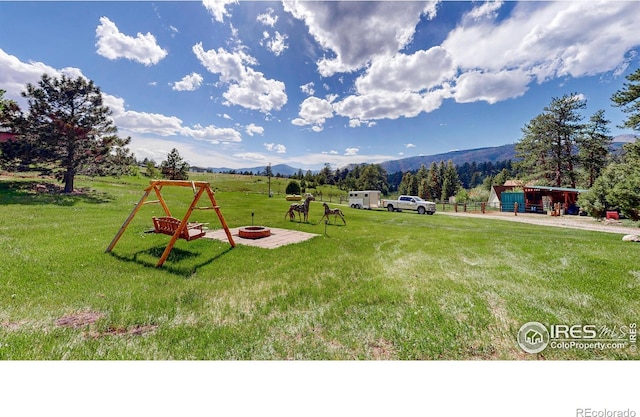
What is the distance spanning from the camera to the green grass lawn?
262 cm

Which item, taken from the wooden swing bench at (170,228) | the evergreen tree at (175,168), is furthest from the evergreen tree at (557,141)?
the evergreen tree at (175,168)

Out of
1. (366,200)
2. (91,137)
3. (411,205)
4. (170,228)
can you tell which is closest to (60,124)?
(91,137)

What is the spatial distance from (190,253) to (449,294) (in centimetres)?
551

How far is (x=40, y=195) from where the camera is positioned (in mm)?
9469

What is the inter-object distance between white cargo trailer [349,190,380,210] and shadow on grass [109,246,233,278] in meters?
15.8

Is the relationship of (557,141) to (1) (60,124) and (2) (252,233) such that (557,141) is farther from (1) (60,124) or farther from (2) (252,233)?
(1) (60,124)

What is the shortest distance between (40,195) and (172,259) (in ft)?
30.7
